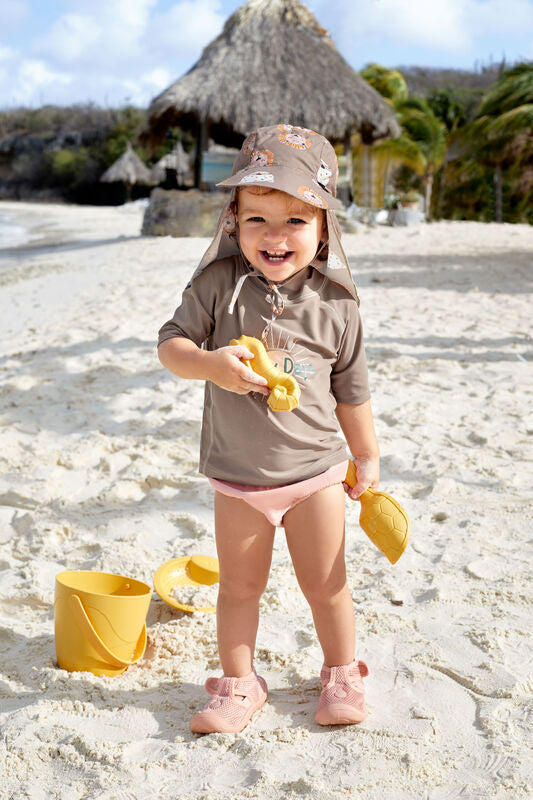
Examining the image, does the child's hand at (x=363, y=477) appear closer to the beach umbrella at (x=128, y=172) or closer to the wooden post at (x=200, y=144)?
the wooden post at (x=200, y=144)

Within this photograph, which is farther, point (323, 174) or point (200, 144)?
point (200, 144)

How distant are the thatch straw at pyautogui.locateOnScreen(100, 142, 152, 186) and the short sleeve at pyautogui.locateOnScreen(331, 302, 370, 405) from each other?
108ft

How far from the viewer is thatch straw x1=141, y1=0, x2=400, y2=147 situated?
13.5 meters

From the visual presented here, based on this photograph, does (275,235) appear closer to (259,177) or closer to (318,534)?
(259,177)

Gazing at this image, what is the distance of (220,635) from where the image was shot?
176cm

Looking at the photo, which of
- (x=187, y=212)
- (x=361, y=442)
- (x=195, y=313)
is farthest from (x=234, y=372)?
(x=187, y=212)

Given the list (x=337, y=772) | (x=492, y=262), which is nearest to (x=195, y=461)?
(x=337, y=772)

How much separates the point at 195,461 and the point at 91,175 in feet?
128

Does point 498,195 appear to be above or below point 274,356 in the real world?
above

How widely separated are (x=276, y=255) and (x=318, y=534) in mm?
631

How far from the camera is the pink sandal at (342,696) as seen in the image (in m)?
1.68

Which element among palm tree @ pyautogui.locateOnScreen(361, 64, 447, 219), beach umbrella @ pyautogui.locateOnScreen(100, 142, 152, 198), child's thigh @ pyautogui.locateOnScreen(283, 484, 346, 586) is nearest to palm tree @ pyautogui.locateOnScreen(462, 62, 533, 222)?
palm tree @ pyautogui.locateOnScreen(361, 64, 447, 219)

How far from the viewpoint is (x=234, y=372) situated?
4.95 ft

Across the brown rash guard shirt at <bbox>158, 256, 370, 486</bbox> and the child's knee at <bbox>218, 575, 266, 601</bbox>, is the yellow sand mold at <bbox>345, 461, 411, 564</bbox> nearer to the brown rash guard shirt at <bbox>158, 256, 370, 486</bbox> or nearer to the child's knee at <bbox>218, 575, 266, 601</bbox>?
the brown rash guard shirt at <bbox>158, 256, 370, 486</bbox>
